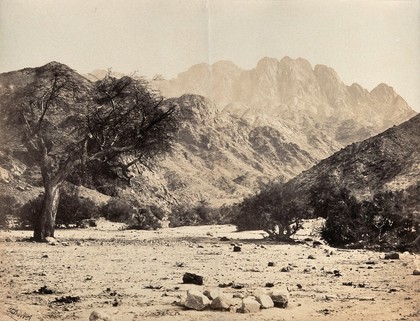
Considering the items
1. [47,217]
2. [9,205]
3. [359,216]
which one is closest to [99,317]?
[47,217]

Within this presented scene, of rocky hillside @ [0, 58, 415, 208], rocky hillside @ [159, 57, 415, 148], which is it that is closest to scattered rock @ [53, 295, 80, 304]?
rocky hillside @ [0, 58, 415, 208]

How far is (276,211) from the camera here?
19500 millimetres

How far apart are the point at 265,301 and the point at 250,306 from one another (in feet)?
1.24

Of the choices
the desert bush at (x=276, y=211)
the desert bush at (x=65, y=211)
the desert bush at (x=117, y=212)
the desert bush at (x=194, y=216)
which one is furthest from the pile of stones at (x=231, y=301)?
the desert bush at (x=194, y=216)

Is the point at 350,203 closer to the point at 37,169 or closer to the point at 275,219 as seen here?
the point at 275,219

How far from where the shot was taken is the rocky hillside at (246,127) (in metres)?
33.7

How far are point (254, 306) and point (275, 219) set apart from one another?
42.5 ft

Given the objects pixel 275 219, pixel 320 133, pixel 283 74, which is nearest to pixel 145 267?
pixel 275 219

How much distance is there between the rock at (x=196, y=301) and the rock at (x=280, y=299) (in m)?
0.98

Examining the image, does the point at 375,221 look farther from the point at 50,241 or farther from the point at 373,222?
the point at 50,241

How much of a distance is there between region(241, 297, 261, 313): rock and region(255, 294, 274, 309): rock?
0.58 feet

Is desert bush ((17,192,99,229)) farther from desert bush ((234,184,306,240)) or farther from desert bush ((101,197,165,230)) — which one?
desert bush ((234,184,306,240))

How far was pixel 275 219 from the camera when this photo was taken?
64.8 ft

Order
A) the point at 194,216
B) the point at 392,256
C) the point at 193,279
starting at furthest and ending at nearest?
the point at 194,216 → the point at 392,256 → the point at 193,279
